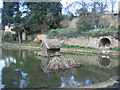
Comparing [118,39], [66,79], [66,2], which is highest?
[66,2]

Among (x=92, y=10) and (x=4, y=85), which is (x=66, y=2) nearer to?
(x=92, y=10)

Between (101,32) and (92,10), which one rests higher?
(92,10)

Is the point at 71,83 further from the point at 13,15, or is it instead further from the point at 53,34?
the point at 13,15

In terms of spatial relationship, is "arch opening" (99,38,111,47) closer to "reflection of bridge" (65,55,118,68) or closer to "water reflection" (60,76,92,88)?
"reflection of bridge" (65,55,118,68)

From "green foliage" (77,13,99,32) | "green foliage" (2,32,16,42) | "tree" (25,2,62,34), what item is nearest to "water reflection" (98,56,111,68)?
"green foliage" (77,13,99,32)

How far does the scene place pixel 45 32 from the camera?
30609mm

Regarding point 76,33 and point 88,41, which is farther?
point 76,33

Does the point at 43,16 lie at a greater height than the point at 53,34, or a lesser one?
greater

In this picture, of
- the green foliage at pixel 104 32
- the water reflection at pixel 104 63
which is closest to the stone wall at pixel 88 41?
the green foliage at pixel 104 32

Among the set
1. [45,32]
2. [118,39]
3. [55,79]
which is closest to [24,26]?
[45,32]

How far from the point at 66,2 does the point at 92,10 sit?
796cm

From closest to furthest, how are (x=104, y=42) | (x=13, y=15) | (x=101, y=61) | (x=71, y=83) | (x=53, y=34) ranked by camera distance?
(x=71, y=83) → (x=101, y=61) → (x=104, y=42) → (x=53, y=34) → (x=13, y=15)

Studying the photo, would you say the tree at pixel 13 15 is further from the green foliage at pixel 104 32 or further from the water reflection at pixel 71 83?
the water reflection at pixel 71 83

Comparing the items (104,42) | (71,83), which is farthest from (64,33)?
(71,83)
